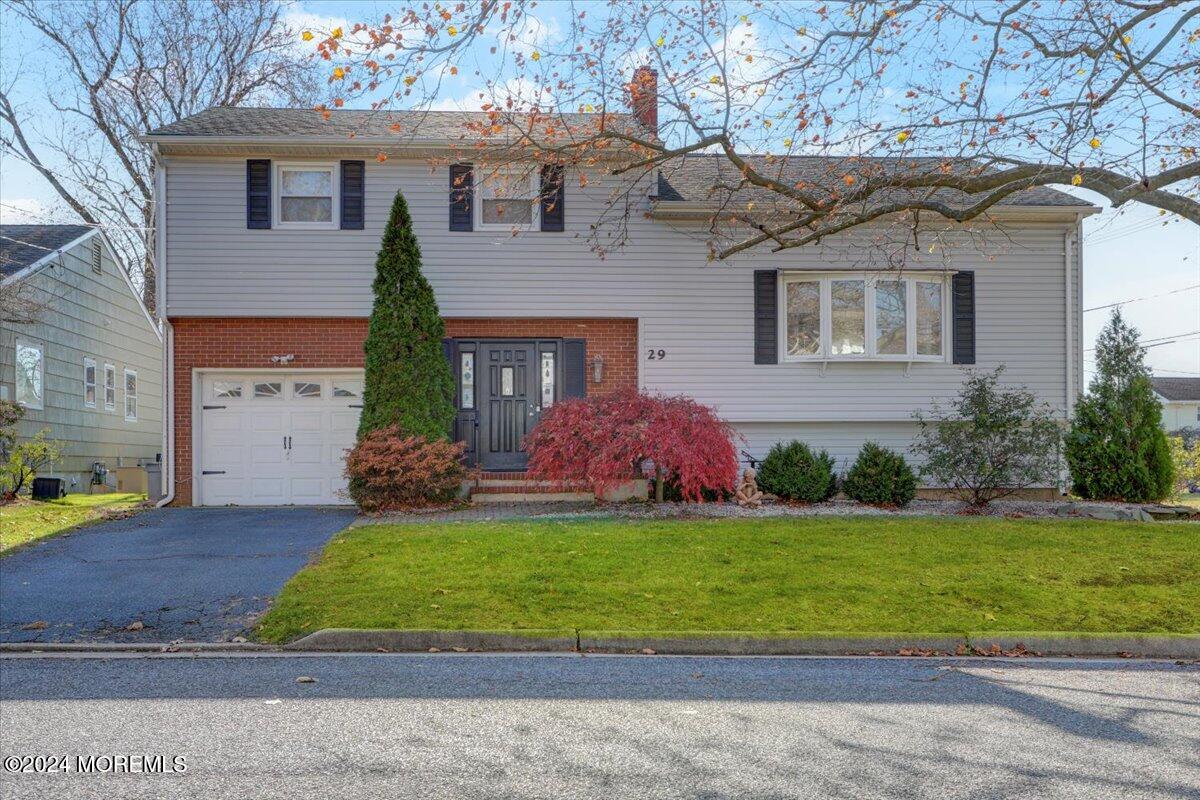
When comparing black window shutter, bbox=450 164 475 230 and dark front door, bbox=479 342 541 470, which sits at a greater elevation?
black window shutter, bbox=450 164 475 230

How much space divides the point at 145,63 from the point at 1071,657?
25.8 metres

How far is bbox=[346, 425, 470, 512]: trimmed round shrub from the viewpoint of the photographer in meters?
13.9

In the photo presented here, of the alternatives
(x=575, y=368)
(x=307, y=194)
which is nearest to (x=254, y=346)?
(x=307, y=194)

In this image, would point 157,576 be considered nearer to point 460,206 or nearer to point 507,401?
point 507,401

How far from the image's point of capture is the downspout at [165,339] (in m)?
15.7

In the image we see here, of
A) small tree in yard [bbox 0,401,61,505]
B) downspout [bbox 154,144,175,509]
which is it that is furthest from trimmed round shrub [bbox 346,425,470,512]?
small tree in yard [bbox 0,401,61,505]

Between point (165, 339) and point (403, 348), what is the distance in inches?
176

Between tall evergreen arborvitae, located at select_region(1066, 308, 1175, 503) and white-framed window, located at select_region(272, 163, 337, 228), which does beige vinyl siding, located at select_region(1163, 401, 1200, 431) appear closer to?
tall evergreen arborvitae, located at select_region(1066, 308, 1175, 503)

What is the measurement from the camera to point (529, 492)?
15.6 m

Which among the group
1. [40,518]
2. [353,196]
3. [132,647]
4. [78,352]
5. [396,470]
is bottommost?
[132,647]

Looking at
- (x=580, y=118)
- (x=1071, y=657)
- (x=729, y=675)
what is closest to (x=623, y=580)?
(x=729, y=675)

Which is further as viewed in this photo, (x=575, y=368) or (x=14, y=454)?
(x=14, y=454)

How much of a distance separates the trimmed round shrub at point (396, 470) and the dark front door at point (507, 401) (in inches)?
78.8

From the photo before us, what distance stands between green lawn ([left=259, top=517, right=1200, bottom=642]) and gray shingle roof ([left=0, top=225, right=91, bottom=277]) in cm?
1135
